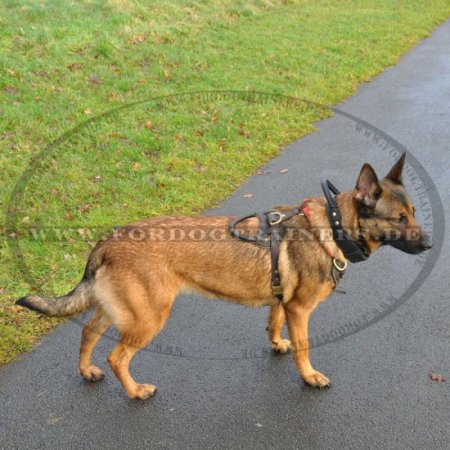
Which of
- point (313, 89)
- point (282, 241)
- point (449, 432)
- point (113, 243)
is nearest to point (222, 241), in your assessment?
point (282, 241)

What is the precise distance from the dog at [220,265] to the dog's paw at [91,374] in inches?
10.4

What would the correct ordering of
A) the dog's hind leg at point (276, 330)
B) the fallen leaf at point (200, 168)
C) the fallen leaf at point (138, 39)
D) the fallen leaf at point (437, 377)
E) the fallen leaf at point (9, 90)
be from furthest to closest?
the fallen leaf at point (138, 39), the fallen leaf at point (9, 90), the fallen leaf at point (200, 168), the dog's hind leg at point (276, 330), the fallen leaf at point (437, 377)

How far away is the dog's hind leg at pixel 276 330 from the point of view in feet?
14.4

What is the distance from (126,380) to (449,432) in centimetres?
237

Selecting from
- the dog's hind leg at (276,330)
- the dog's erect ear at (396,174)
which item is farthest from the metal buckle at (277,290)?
the dog's erect ear at (396,174)

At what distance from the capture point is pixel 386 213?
373 centimetres

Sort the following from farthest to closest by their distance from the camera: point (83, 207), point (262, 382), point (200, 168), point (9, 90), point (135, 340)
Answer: point (9, 90), point (200, 168), point (83, 207), point (262, 382), point (135, 340)

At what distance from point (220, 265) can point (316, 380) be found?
1.20m

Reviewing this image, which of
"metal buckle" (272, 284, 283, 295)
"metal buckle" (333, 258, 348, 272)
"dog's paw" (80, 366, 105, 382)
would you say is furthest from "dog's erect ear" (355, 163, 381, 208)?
"dog's paw" (80, 366, 105, 382)

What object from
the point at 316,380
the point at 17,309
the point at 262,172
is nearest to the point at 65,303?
the point at 17,309

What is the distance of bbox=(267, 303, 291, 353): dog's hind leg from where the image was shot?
4379 millimetres

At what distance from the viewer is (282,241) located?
3914mm

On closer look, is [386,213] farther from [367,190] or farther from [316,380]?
[316,380]

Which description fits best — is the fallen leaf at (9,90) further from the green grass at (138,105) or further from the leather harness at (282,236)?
the leather harness at (282,236)
